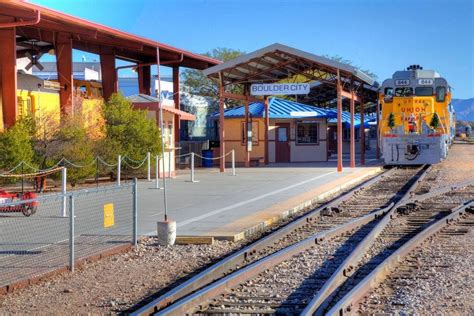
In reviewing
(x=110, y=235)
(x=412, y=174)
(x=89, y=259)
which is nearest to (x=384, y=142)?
(x=412, y=174)

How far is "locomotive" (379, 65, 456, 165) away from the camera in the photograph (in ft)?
97.2

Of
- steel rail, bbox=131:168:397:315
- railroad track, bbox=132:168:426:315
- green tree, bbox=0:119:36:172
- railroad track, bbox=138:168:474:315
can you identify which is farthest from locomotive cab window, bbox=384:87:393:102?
green tree, bbox=0:119:36:172

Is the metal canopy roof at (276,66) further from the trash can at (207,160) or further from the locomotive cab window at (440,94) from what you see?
the trash can at (207,160)

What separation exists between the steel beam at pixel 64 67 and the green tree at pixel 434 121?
1509 centimetres

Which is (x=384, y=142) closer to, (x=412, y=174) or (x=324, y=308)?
(x=412, y=174)

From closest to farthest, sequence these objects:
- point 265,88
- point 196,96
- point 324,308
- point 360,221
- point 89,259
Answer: point 324,308 → point 89,259 → point 360,221 → point 265,88 → point 196,96

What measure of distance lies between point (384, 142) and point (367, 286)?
890 inches

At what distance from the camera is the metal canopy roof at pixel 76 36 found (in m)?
21.3

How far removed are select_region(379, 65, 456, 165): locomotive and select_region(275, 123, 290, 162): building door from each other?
9.97 meters

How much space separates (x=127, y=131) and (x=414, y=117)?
12656 mm

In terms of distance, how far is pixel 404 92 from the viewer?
30.5 m

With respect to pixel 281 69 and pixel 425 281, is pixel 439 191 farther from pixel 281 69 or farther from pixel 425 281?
pixel 281 69

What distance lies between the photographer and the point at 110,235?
12.9m

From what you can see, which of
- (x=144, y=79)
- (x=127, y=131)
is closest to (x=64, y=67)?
(x=127, y=131)
